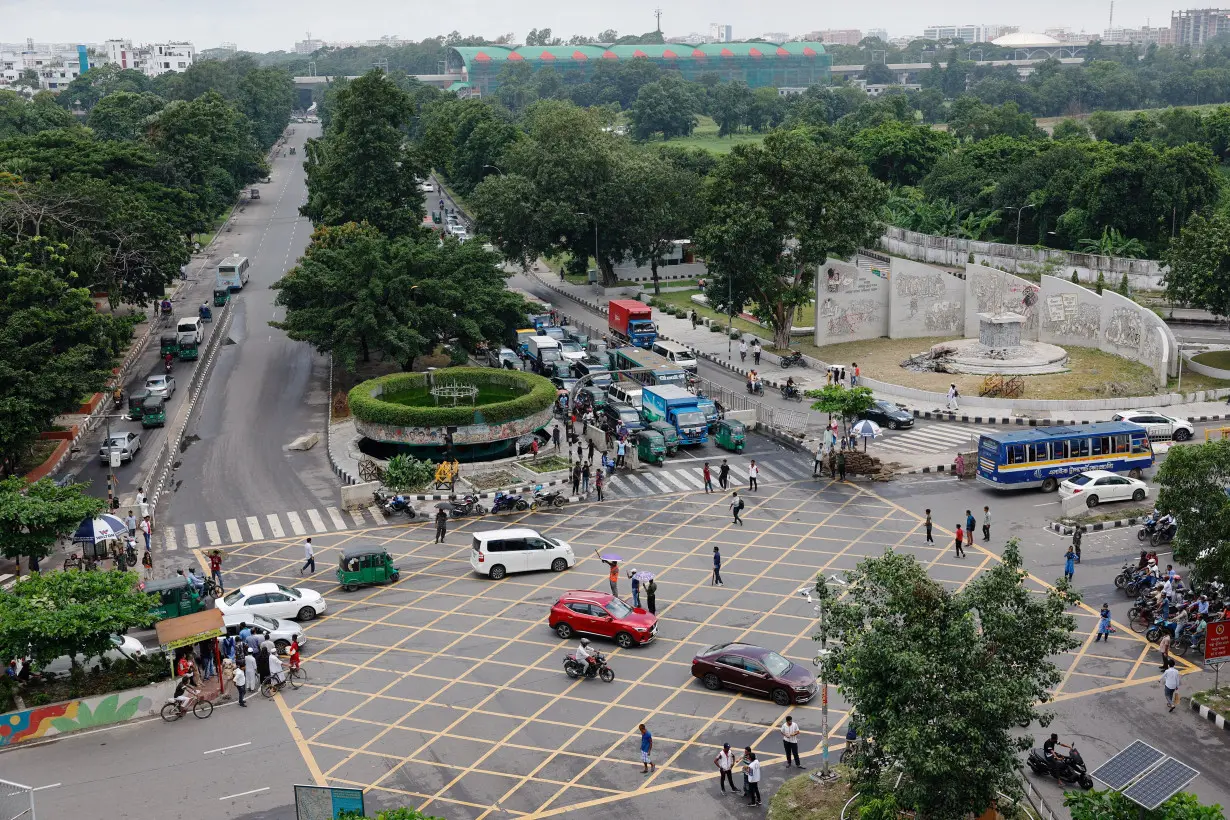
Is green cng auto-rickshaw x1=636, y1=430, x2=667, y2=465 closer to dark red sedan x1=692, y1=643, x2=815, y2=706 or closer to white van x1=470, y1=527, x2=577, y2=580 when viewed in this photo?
white van x1=470, y1=527, x2=577, y2=580

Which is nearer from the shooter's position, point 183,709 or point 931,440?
point 183,709

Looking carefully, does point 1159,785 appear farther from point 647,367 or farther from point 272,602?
point 647,367

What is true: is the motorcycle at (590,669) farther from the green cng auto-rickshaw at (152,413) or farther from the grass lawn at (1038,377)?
the grass lawn at (1038,377)

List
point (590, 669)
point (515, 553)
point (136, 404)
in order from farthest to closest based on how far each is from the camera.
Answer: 1. point (136, 404)
2. point (515, 553)
3. point (590, 669)

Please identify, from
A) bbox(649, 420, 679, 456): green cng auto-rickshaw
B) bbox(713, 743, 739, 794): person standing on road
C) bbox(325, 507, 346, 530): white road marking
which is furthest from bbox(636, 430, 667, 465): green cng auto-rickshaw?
bbox(713, 743, 739, 794): person standing on road

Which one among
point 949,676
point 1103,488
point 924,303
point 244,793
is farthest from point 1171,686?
point 924,303

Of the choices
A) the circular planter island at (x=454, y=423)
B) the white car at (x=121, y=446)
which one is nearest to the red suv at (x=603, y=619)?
the circular planter island at (x=454, y=423)
